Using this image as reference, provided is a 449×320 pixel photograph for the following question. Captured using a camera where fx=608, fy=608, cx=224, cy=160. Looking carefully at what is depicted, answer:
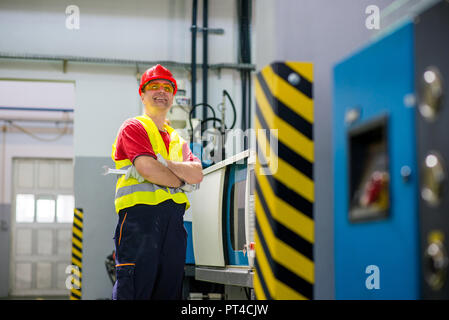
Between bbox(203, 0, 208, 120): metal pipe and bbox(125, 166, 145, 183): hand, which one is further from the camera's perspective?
bbox(203, 0, 208, 120): metal pipe

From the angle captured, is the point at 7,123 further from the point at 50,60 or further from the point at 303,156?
the point at 303,156

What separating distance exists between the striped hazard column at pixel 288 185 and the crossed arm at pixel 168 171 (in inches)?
40.8

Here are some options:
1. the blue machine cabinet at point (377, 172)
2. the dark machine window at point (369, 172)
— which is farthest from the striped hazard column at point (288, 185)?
the dark machine window at point (369, 172)

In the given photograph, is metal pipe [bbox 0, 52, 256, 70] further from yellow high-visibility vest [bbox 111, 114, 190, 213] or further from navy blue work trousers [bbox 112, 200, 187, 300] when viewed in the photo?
navy blue work trousers [bbox 112, 200, 187, 300]

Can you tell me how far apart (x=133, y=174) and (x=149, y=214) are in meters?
0.23

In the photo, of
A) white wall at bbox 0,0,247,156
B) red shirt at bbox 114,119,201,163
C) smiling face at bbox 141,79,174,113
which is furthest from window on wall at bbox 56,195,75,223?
red shirt at bbox 114,119,201,163

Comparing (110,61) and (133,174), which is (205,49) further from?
(133,174)

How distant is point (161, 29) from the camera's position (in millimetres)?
8211

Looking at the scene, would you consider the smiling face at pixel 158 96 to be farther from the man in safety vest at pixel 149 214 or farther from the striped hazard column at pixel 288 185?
the striped hazard column at pixel 288 185

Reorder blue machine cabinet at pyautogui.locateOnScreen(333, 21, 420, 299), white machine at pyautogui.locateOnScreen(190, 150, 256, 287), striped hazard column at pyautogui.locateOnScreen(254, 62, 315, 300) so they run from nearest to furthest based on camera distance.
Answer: blue machine cabinet at pyautogui.locateOnScreen(333, 21, 420, 299) → striped hazard column at pyautogui.locateOnScreen(254, 62, 315, 300) → white machine at pyautogui.locateOnScreen(190, 150, 256, 287)

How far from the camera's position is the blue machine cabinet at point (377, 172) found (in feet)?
5.04

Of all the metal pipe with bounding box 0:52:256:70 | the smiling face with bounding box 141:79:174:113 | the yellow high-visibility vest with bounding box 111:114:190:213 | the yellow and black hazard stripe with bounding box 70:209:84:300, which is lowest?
the yellow and black hazard stripe with bounding box 70:209:84:300

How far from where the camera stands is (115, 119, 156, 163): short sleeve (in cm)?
312
